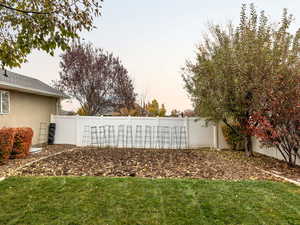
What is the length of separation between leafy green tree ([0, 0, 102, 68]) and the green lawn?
2374 mm

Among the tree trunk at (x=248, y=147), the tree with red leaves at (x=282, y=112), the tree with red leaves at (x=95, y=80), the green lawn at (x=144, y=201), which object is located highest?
the tree with red leaves at (x=95, y=80)

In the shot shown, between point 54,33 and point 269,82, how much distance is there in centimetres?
552

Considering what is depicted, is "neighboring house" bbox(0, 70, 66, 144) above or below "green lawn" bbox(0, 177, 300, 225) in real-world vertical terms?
above

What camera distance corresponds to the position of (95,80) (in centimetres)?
1437

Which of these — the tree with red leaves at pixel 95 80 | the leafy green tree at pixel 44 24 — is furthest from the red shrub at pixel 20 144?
the tree with red leaves at pixel 95 80

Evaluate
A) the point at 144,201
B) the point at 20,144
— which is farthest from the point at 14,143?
the point at 144,201

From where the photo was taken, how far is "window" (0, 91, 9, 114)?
7.70 m

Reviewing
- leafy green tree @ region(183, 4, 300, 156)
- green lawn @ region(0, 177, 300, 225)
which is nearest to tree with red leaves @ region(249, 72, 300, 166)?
leafy green tree @ region(183, 4, 300, 156)

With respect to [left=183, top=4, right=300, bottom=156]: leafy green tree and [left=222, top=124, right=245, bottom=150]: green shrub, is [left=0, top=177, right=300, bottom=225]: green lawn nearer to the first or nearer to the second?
[left=183, top=4, right=300, bottom=156]: leafy green tree

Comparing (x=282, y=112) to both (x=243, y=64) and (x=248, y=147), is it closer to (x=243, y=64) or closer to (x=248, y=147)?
(x=243, y=64)

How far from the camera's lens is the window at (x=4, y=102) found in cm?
770

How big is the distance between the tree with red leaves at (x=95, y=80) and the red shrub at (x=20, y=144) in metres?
7.59

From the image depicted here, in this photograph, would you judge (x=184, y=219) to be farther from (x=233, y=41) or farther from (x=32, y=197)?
(x=233, y=41)

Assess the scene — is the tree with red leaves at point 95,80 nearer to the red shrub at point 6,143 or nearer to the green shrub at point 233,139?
the red shrub at point 6,143
